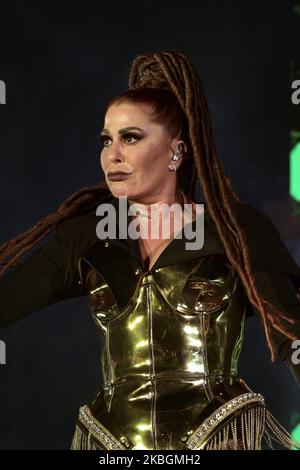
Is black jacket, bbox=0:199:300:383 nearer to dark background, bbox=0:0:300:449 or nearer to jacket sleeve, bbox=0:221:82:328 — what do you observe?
jacket sleeve, bbox=0:221:82:328

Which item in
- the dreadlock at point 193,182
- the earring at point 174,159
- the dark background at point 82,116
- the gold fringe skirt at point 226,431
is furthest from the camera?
the dark background at point 82,116

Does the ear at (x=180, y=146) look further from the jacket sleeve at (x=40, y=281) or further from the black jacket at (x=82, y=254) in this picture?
the jacket sleeve at (x=40, y=281)

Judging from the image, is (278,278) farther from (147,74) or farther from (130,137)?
(147,74)

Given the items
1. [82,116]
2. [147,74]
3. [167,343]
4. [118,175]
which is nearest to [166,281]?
[167,343]

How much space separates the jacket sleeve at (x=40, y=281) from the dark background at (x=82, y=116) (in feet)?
3.65

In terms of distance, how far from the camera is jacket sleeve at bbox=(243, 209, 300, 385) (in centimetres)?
221

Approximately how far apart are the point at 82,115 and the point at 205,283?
1.42 meters

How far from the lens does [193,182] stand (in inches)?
95.5

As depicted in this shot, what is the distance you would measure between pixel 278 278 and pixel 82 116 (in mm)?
1440

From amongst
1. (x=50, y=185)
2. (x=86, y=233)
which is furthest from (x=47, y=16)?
(x=86, y=233)

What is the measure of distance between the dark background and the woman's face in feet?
3.95

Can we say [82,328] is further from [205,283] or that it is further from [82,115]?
[205,283]

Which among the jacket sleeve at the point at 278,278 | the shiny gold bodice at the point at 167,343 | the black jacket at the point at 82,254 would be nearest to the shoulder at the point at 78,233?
the black jacket at the point at 82,254

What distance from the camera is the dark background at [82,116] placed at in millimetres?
3512
